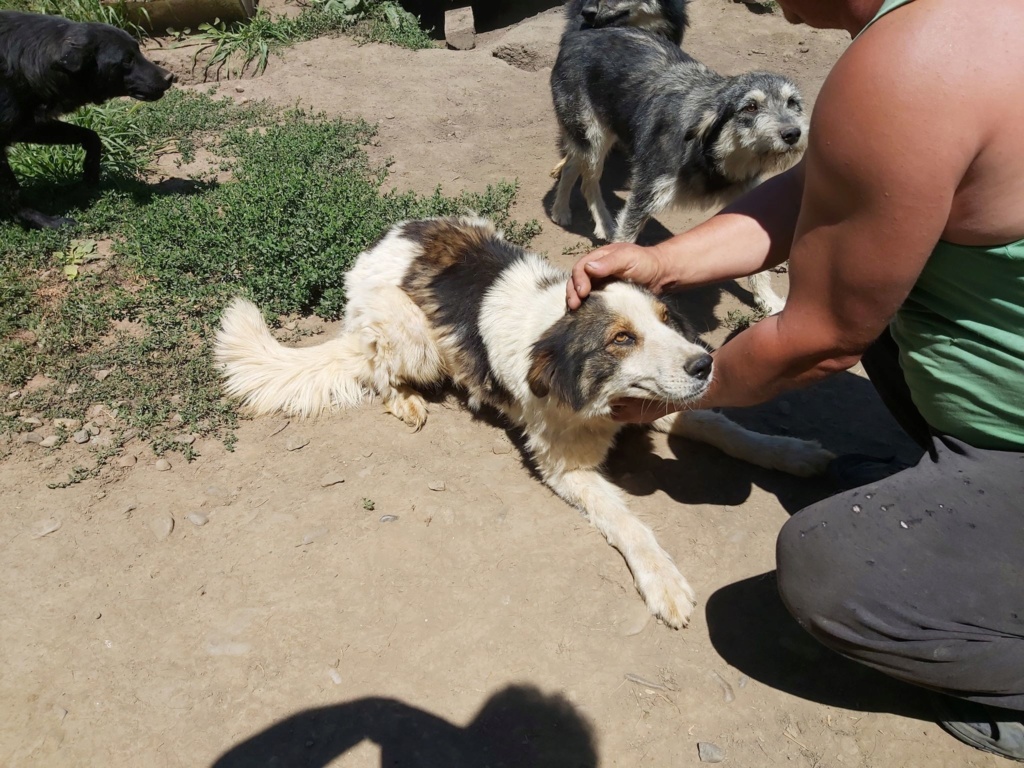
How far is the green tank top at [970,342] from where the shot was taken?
164 cm

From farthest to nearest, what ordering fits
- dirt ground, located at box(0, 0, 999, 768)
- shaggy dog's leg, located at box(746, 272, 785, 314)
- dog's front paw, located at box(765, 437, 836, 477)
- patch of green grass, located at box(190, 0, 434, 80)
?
patch of green grass, located at box(190, 0, 434, 80) < shaggy dog's leg, located at box(746, 272, 785, 314) < dog's front paw, located at box(765, 437, 836, 477) < dirt ground, located at box(0, 0, 999, 768)

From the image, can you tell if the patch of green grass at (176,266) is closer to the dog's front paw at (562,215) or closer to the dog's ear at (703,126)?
the dog's front paw at (562,215)

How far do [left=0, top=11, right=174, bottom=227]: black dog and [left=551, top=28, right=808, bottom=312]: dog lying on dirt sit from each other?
318 centimetres

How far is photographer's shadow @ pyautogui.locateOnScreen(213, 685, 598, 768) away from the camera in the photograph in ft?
6.90

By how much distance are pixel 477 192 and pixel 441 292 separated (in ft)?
7.03

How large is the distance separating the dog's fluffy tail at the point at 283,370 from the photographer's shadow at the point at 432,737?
5.20 ft

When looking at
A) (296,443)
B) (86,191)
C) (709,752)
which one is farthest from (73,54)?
(709,752)

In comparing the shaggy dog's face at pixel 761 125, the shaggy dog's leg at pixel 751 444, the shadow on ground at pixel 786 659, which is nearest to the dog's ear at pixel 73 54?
the shaggy dog's face at pixel 761 125

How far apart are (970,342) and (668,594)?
1.31m

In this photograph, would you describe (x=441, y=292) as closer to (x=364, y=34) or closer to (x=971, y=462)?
(x=971, y=462)

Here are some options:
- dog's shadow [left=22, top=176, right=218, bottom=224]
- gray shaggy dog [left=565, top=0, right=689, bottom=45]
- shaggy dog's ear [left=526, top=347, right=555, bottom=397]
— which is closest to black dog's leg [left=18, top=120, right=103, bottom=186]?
dog's shadow [left=22, top=176, right=218, bottom=224]

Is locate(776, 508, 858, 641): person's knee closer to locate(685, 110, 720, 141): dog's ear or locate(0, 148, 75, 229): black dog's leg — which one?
locate(685, 110, 720, 141): dog's ear

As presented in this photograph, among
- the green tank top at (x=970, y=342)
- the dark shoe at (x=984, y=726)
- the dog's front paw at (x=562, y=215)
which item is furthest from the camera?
the dog's front paw at (x=562, y=215)

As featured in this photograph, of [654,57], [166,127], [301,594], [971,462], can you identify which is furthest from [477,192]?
[971,462]
